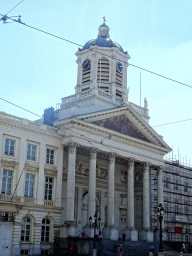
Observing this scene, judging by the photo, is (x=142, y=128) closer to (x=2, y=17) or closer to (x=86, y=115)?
(x=86, y=115)

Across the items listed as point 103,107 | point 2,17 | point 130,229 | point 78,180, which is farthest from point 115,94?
point 2,17

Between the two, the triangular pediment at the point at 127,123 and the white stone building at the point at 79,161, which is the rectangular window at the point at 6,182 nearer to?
the white stone building at the point at 79,161

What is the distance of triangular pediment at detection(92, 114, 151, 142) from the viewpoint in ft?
133

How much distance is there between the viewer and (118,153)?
4131cm

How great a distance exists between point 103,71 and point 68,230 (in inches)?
887

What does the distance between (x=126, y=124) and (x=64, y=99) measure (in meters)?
8.88

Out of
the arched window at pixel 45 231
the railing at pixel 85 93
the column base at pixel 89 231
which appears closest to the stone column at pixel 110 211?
the column base at pixel 89 231

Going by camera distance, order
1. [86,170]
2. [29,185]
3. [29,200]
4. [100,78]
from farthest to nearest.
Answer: [100,78] → [86,170] → [29,185] → [29,200]

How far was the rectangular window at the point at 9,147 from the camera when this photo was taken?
112ft

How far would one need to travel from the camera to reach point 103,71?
49.6 m

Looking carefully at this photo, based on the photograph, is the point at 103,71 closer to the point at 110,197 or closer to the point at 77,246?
the point at 110,197

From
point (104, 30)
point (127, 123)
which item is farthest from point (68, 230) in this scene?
point (104, 30)

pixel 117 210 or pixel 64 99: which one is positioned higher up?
pixel 64 99

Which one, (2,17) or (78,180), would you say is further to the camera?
(78,180)
